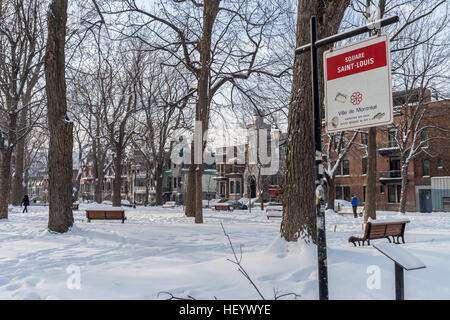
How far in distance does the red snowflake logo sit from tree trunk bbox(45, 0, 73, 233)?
34.2ft

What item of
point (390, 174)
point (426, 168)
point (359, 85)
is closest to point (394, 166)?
point (390, 174)

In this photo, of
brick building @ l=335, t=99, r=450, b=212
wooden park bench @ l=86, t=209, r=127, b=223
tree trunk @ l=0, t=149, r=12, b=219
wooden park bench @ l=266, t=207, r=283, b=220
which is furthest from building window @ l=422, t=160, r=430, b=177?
tree trunk @ l=0, t=149, r=12, b=219

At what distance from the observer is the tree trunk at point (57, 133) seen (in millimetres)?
11531

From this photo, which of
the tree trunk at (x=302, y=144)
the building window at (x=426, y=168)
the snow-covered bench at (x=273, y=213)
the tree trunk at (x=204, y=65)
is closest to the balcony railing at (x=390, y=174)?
the building window at (x=426, y=168)

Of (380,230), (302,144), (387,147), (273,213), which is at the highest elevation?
(387,147)

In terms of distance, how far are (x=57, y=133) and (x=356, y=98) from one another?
10587 millimetres

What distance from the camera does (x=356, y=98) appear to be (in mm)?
3363

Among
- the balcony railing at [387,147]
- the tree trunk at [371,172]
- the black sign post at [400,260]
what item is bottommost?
the black sign post at [400,260]

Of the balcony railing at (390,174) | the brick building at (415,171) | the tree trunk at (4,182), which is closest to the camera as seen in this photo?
the tree trunk at (4,182)

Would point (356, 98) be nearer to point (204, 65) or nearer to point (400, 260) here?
point (400, 260)

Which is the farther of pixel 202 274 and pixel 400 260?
pixel 202 274

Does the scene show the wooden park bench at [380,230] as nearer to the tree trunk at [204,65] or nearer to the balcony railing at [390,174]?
the tree trunk at [204,65]

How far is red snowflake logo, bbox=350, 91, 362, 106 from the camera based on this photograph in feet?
11.0

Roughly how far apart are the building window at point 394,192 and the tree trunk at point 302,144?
38.8 metres
